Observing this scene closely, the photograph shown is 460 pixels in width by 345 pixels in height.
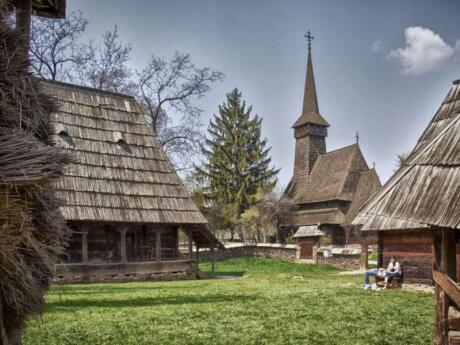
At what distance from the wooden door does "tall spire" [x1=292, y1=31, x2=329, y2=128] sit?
1020 inches

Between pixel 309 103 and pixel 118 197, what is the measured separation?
42.0 metres

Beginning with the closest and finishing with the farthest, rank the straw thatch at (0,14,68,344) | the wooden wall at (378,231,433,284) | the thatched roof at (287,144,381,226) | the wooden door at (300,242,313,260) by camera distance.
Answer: the straw thatch at (0,14,68,344)
the wooden wall at (378,231,433,284)
the wooden door at (300,242,313,260)
the thatched roof at (287,144,381,226)

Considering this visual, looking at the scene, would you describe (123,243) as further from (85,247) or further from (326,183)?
(326,183)

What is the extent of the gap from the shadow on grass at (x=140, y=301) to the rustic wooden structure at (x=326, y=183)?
2680 centimetres

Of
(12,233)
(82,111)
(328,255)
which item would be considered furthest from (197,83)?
(12,233)

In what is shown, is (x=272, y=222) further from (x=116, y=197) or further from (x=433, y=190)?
(x=433, y=190)

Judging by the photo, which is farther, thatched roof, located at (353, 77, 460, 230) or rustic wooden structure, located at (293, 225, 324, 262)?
rustic wooden structure, located at (293, 225, 324, 262)

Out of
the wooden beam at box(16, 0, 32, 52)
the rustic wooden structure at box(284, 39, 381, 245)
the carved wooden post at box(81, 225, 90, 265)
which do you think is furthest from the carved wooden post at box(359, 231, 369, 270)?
the wooden beam at box(16, 0, 32, 52)

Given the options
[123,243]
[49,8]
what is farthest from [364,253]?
[49,8]

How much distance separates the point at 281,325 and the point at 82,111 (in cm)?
1612

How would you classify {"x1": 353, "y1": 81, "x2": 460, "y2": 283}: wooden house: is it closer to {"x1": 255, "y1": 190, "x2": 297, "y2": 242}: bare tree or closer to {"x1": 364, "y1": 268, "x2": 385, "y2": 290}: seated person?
{"x1": 364, "y1": 268, "x2": 385, "y2": 290}: seated person

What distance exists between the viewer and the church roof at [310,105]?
55719 mm

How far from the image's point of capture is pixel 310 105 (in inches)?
2313

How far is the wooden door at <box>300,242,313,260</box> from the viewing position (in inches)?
1211
